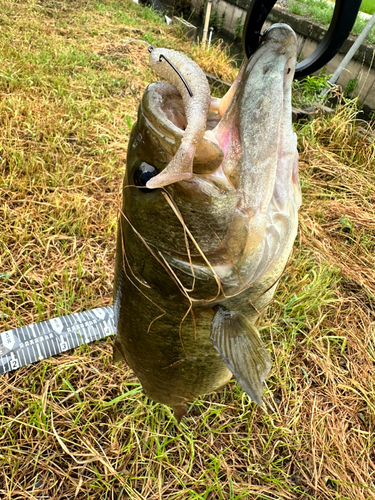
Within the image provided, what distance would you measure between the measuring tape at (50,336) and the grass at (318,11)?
7705 mm

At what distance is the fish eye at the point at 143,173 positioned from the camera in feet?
2.96

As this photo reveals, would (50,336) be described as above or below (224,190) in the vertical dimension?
below

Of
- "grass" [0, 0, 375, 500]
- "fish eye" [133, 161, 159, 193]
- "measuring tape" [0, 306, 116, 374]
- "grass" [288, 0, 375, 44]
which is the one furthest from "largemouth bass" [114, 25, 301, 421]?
"grass" [288, 0, 375, 44]

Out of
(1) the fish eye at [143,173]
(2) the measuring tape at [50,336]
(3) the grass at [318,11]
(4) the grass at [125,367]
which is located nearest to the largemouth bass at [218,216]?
(1) the fish eye at [143,173]

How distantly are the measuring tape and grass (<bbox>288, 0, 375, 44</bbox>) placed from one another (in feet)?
25.3

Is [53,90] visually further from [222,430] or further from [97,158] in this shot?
[222,430]

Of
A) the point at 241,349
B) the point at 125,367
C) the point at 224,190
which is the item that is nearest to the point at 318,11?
the point at 125,367

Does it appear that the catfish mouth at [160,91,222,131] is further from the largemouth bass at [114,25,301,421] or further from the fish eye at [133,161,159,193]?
the fish eye at [133,161,159,193]

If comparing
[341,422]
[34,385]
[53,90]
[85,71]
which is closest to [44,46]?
[85,71]

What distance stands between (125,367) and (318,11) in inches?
371

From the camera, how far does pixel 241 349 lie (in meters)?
1.09

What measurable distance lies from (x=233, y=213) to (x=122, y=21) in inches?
282

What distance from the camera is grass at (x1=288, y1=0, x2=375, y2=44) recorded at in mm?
7559

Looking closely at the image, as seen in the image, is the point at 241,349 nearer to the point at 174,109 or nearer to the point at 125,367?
the point at 174,109
